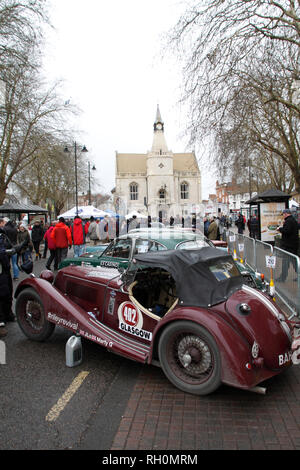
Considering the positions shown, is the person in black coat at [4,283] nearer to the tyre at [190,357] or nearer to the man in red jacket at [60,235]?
the tyre at [190,357]

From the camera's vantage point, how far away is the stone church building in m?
84.3

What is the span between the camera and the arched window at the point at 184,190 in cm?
9000

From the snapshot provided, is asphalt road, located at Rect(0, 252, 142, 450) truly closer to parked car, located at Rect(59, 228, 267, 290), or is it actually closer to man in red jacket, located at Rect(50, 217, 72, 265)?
parked car, located at Rect(59, 228, 267, 290)

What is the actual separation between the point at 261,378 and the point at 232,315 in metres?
0.67

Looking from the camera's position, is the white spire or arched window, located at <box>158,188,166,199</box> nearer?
arched window, located at <box>158,188,166,199</box>

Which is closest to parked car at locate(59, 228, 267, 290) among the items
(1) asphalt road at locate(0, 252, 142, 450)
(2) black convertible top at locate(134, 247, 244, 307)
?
(1) asphalt road at locate(0, 252, 142, 450)

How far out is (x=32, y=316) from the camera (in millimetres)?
5312

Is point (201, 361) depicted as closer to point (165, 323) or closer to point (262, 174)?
point (165, 323)

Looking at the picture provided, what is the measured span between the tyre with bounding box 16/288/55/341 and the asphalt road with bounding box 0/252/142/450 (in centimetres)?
20

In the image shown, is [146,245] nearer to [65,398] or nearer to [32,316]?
[32,316]

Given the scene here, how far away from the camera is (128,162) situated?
313 feet

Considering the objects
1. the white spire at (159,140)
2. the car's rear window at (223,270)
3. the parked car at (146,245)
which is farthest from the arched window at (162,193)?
the car's rear window at (223,270)

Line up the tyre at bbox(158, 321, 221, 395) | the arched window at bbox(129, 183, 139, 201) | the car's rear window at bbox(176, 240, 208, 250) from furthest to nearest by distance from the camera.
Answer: the arched window at bbox(129, 183, 139, 201) → the car's rear window at bbox(176, 240, 208, 250) → the tyre at bbox(158, 321, 221, 395)
